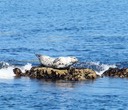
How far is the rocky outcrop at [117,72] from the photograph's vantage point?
50844 millimetres

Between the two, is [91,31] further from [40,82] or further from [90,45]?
[40,82]

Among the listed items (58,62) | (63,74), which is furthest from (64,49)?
(63,74)

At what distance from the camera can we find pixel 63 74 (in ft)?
163

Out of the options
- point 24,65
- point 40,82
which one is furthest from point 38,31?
point 40,82

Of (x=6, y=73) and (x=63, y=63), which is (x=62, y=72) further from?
(x=6, y=73)

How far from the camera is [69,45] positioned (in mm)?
65688

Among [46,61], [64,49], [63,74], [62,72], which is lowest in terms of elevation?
[63,74]

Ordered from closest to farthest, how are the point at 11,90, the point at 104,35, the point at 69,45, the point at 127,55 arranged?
1. the point at 11,90
2. the point at 127,55
3. the point at 69,45
4. the point at 104,35

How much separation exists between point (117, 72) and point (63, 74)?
11.4 feet

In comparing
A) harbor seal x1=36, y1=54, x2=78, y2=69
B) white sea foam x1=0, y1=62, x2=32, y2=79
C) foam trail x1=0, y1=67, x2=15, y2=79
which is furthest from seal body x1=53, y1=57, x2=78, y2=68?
foam trail x1=0, y1=67, x2=15, y2=79

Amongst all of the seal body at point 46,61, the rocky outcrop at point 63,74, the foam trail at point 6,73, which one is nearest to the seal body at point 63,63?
the seal body at point 46,61

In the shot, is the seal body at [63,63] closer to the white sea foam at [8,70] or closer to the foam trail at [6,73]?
the white sea foam at [8,70]

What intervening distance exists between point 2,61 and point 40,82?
305 inches

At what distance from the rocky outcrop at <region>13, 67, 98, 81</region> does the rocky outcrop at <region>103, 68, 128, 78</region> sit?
136 centimetres
